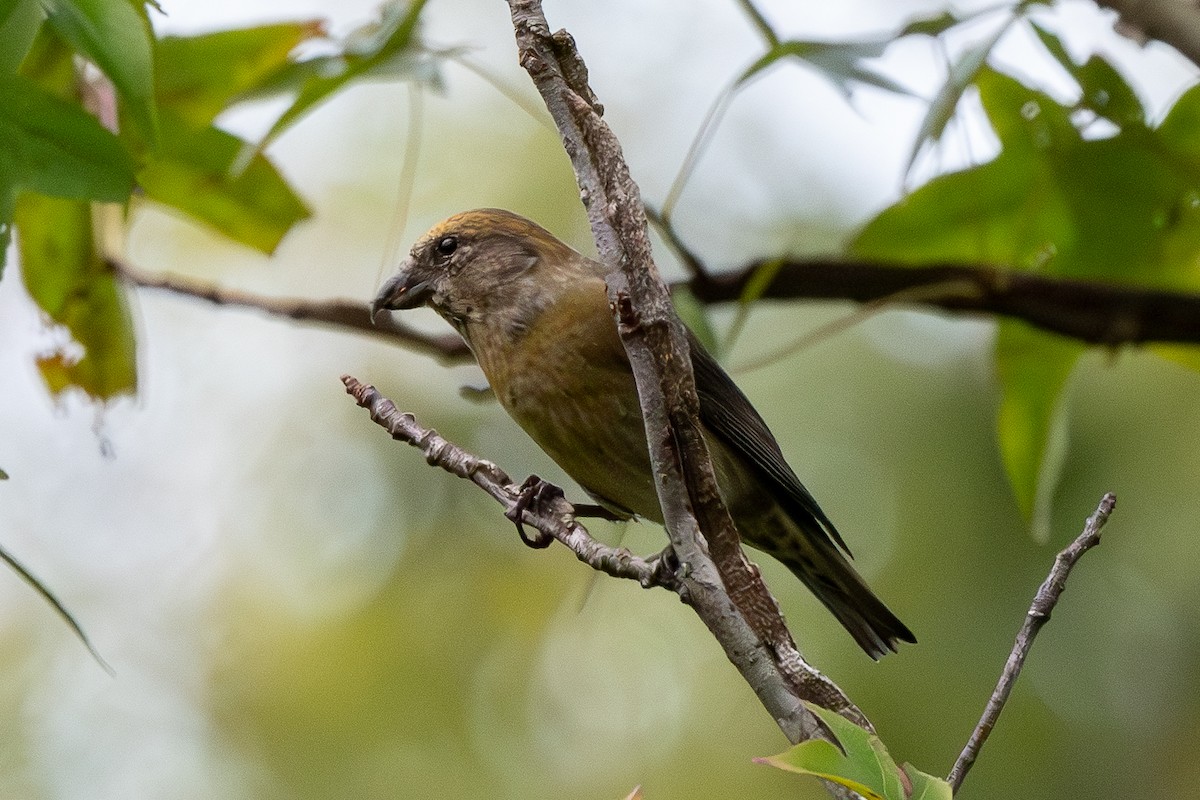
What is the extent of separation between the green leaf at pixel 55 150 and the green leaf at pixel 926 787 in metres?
2.02

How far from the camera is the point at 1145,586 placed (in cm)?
720

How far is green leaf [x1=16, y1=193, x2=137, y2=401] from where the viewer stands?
12.0 feet

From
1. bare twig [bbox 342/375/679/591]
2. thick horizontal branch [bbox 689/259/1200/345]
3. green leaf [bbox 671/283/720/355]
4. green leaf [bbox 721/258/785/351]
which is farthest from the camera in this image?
green leaf [bbox 671/283/720/355]

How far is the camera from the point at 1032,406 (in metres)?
3.77

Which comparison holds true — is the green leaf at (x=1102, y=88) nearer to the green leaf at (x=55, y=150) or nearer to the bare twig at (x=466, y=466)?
the bare twig at (x=466, y=466)

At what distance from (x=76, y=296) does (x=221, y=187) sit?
508mm

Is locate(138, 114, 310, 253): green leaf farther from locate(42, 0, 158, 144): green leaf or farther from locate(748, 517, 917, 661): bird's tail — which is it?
locate(748, 517, 917, 661): bird's tail

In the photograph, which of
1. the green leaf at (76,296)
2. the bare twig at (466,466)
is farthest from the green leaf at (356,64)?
the bare twig at (466,466)

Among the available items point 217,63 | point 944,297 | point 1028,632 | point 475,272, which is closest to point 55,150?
point 217,63

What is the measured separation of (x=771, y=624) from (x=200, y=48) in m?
2.44

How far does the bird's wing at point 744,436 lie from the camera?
149 inches

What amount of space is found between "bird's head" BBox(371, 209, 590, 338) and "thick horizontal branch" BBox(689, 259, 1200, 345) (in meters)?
0.54

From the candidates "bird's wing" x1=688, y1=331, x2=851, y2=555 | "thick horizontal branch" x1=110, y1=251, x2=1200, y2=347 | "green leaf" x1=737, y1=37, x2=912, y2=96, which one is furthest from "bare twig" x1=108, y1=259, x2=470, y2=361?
"green leaf" x1=737, y1=37, x2=912, y2=96

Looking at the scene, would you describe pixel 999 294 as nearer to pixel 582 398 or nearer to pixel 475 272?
pixel 582 398
